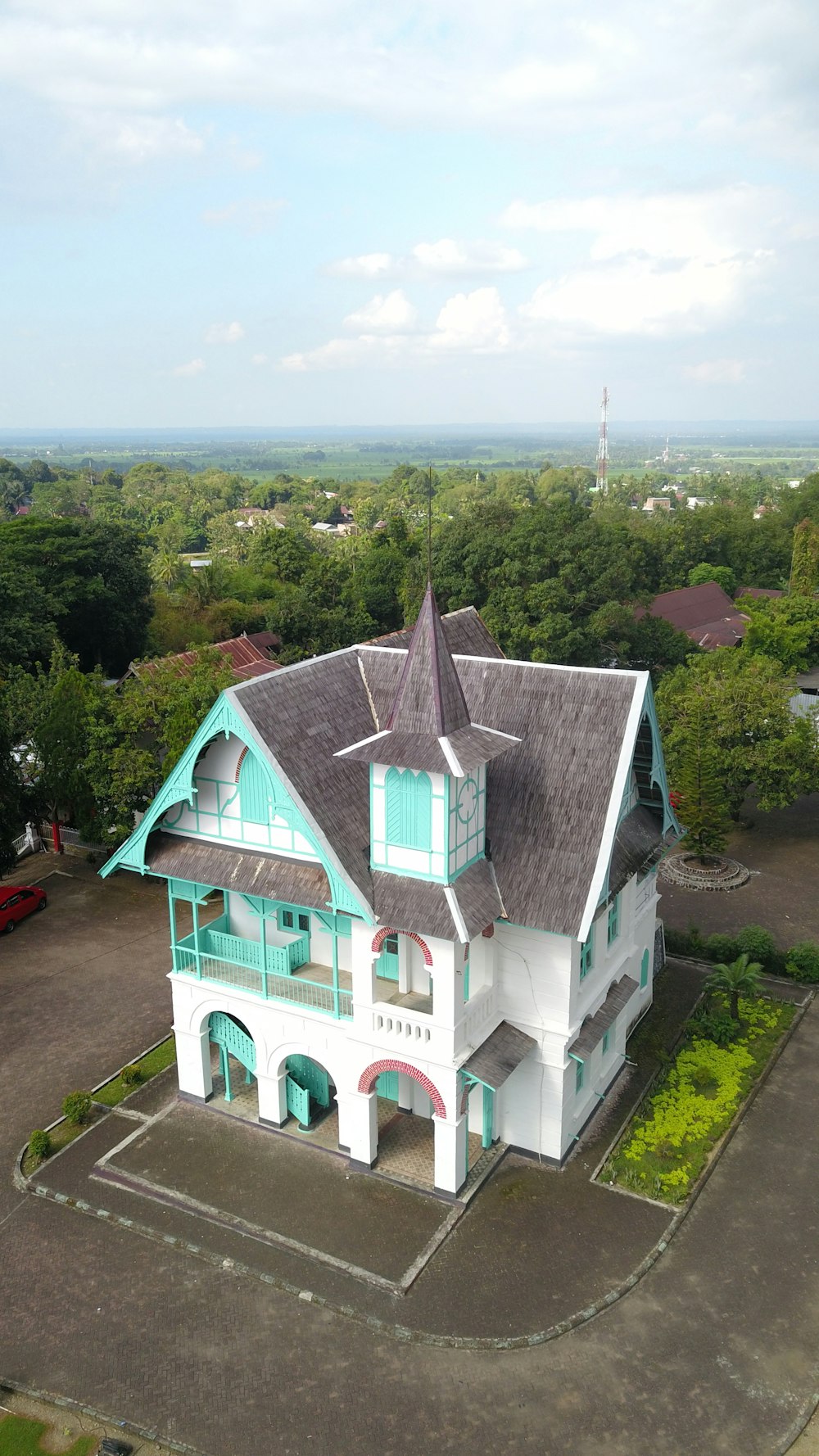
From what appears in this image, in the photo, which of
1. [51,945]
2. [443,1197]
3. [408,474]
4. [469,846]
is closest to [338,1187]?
[443,1197]

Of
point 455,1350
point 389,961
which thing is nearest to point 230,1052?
point 389,961

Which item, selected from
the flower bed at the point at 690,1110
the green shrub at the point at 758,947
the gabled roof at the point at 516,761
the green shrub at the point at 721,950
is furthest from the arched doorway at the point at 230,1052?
the green shrub at the point at 758,947

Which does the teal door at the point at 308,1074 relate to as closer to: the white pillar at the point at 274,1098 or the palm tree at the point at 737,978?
the white pillar at the point at 274,1098

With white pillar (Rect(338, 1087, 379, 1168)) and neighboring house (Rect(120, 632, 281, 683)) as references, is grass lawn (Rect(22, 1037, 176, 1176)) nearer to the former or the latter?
white pillar (Rect(338, 1087, 379, 1168))

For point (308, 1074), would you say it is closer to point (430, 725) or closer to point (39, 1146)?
point (39, 1146)

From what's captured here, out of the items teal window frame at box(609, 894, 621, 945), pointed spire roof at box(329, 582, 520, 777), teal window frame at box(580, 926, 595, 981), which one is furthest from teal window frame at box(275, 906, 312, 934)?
teal window frame at box(609, 894, 621, 945)
